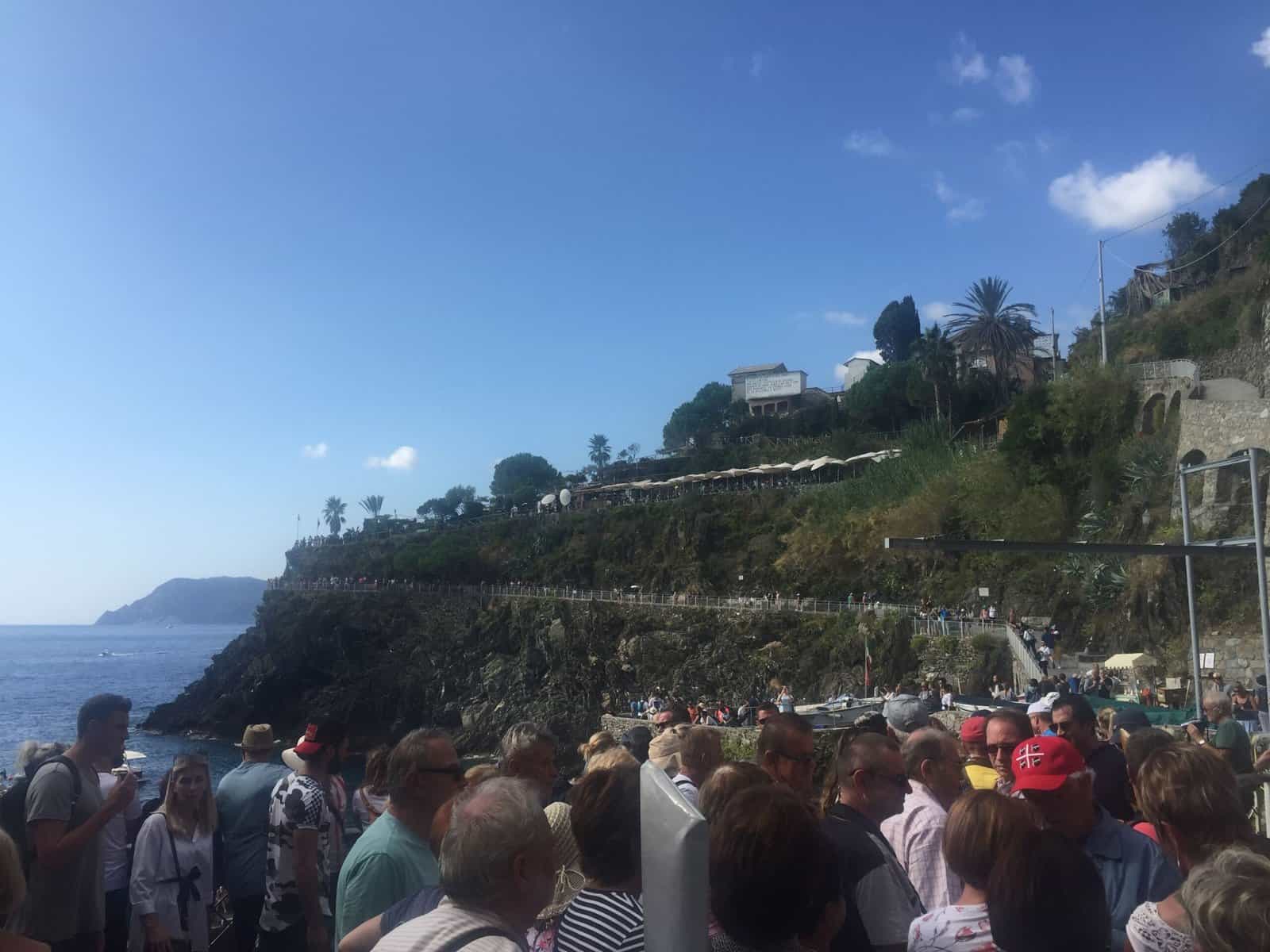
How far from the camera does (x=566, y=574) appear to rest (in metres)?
56.9

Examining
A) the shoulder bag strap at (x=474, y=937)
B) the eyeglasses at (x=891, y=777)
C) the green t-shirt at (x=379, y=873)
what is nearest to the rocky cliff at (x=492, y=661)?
the eyeglasses at (x=891, y=777)

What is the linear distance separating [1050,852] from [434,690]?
5066 cm

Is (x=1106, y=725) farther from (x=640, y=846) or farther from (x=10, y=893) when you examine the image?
(x=10, y=893)

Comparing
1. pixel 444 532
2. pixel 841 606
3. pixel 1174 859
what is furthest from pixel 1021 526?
pixel 444 532

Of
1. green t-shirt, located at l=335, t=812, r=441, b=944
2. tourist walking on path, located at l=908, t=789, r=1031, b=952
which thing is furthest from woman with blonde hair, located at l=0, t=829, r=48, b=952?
tourist walking on path, located at l=908, t=789, r=1031, b=952

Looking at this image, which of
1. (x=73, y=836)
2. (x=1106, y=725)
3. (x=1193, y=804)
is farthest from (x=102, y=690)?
(x=1193, y=804)

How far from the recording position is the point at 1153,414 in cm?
3334

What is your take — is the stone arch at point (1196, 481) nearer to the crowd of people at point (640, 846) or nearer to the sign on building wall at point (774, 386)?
the crowd of people at point (640, 846)

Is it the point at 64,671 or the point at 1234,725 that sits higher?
the point at 1234,725

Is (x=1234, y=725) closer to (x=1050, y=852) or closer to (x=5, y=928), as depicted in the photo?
(x=1050, y=852)

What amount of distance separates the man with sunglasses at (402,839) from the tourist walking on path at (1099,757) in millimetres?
3174

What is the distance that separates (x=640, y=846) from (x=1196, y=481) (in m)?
30.6

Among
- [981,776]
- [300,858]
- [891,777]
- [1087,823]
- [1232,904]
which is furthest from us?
[981,776]

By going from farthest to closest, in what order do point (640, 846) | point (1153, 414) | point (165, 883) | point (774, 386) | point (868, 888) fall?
point (774, 386) → point (1153, 414) → point (165, 883) → point (868, 888) → point (640, 846)
